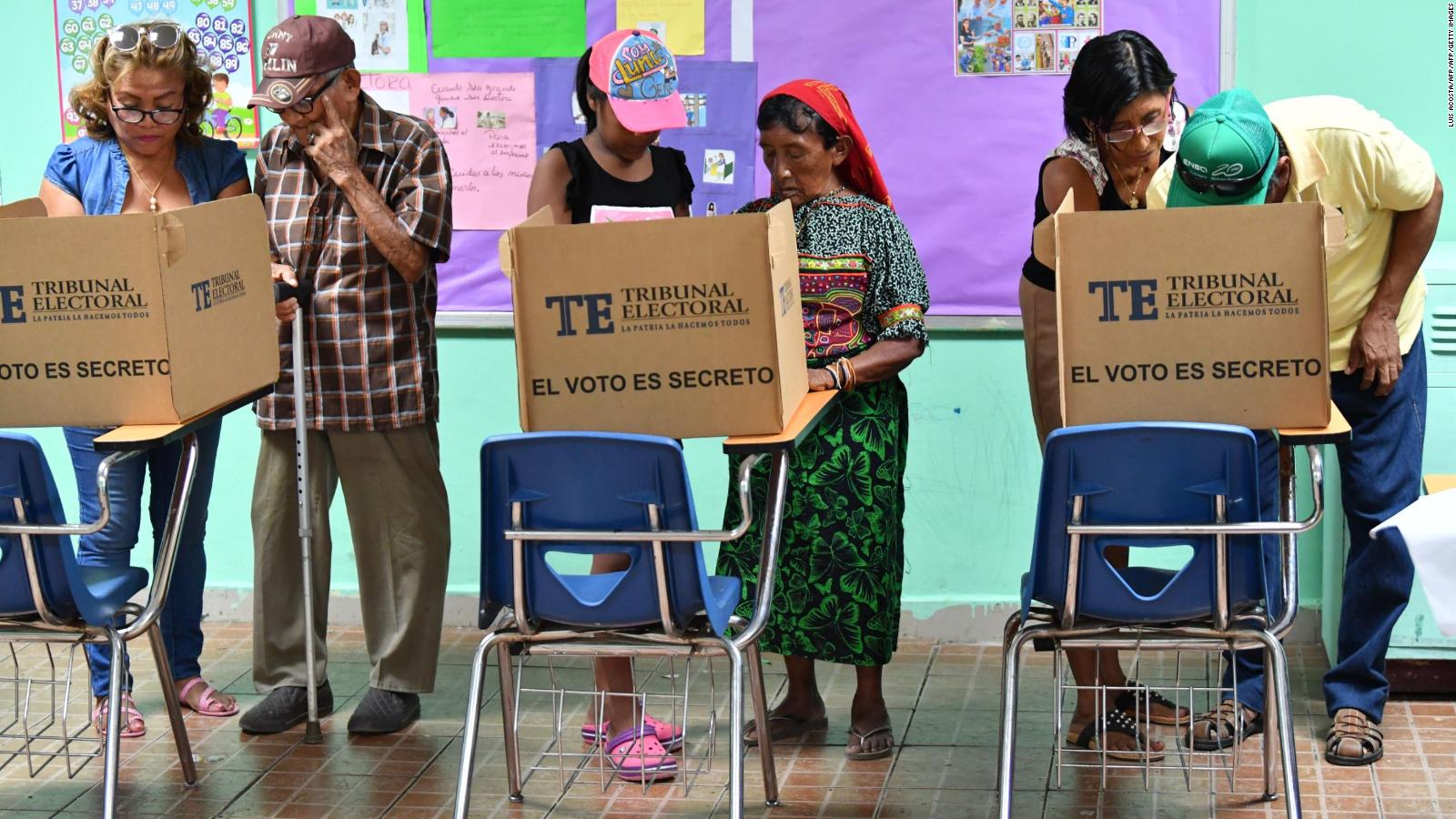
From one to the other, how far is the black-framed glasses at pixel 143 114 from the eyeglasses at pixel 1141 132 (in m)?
2.08

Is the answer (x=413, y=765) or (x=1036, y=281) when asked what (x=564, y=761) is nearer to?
(x=413, y=765)

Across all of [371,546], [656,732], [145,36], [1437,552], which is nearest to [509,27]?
[145,36]

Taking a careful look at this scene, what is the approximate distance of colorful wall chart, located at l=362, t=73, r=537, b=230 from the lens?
15.4 ft

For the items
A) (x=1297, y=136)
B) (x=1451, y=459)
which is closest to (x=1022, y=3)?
(x=1297, y=136)

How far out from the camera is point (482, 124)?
15.5 ft

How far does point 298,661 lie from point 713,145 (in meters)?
1.76

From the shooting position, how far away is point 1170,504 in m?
2.81

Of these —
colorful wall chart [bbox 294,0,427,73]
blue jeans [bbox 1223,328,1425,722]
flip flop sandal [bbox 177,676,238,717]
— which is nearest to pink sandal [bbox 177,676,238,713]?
flip flop sandal [bbox 177,676,238,717]

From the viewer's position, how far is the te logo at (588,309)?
2.99m

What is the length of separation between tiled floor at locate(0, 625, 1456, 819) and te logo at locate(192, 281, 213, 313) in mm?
1100

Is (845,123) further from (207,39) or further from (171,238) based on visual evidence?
(207,39)

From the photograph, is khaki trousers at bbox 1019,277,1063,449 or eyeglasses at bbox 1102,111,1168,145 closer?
eyeglasses at bbox 1102,111,1168,145

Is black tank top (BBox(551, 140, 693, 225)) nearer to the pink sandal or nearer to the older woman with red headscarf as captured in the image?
the older woman with red headscarf

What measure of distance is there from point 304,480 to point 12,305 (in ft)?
2.99
